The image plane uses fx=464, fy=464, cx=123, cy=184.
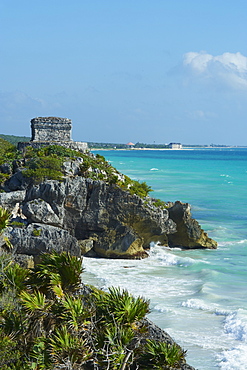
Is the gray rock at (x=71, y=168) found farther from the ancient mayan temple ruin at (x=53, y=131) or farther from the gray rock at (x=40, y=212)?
the ancient mayan temple ruin at (x=53, y=131)

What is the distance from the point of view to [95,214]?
24.6m

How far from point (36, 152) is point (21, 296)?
2021 centimetres

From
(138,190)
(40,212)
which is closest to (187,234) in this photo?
(138,190)

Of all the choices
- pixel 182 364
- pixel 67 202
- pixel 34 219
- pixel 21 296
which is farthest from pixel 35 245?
pixel 182 364

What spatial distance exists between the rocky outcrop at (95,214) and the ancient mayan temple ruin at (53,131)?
7191 mm

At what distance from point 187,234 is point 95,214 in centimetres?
577

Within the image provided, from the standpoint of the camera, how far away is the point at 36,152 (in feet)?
94.4

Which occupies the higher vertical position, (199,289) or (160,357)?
(160,357)

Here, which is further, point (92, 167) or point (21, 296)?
point (92, 167)

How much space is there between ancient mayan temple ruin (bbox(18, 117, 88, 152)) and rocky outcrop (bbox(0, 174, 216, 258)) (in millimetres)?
7191

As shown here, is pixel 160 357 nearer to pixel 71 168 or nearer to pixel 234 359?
pixel 234 359

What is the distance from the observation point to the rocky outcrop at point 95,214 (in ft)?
77.2

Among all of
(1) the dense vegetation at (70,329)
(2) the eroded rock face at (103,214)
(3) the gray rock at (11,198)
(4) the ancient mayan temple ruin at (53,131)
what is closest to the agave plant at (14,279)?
Result: (1) the dense vegetation at (70,329)

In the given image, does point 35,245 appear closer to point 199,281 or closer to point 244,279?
point 199,281
